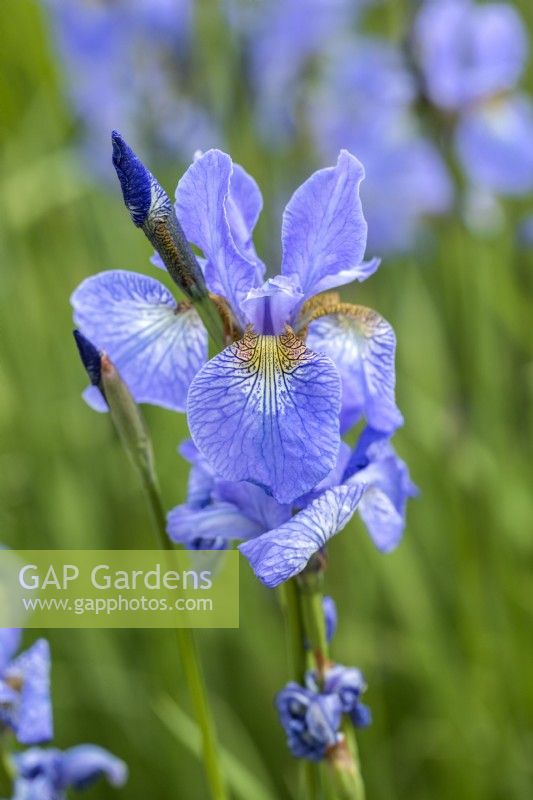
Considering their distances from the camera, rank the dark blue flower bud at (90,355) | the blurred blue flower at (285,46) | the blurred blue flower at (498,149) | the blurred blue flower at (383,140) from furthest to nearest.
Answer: the blurred blue flower at (285,46)
the blurred blue flower at (383,140)
the blurred blue flower at (498,149)
the dark blue flower bud at (90,355)

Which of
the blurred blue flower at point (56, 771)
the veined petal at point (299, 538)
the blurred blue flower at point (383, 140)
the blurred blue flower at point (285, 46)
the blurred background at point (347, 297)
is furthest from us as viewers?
the blurred blue flower at point (285, 46)

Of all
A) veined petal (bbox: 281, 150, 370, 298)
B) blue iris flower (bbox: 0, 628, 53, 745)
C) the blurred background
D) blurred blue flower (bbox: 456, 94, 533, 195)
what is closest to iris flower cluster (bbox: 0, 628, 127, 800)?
blue iris flower (bbox: 0, 628, 53, 745)

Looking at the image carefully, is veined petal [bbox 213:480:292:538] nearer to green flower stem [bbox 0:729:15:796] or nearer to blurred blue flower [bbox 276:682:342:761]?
blurred blue flower [bbox 276:682:342:761]

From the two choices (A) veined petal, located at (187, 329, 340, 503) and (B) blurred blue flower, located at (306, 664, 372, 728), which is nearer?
(A) veined petal, located at (187, 329, 340, 503)

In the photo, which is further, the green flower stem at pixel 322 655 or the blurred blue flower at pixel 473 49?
the blurred blue flower at pixel 473 49

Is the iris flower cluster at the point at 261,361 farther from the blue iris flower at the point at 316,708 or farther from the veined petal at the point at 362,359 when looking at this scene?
the blue iris flower at the point at 316,708

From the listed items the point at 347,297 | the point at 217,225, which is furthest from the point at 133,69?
the point at 217,225

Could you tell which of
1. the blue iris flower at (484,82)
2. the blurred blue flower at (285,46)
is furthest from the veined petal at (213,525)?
the blurred blue flower at (285,46)

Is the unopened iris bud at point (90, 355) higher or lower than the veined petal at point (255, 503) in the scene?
higher
